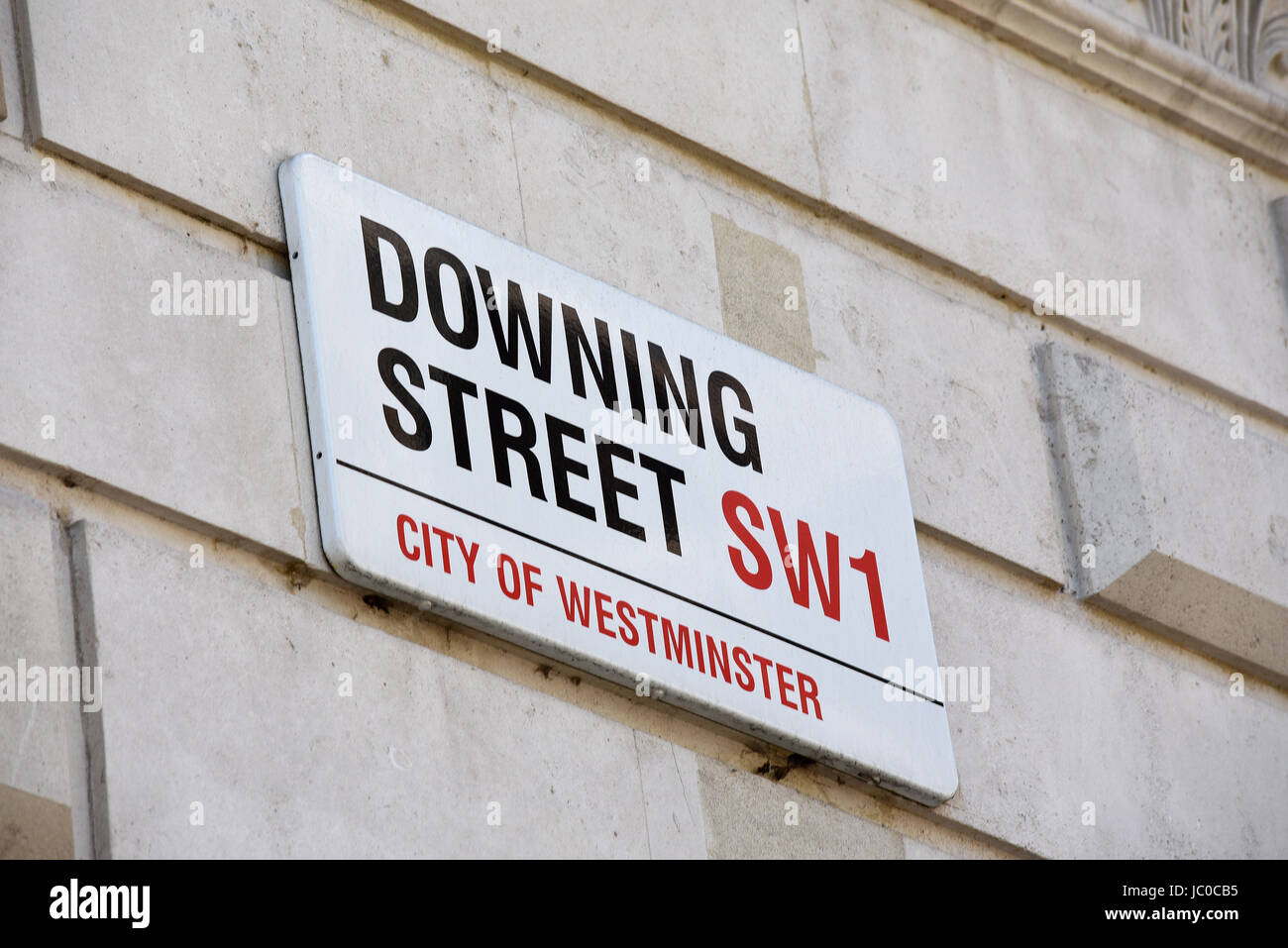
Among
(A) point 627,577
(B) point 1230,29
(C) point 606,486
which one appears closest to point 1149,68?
(B) point 1230,29

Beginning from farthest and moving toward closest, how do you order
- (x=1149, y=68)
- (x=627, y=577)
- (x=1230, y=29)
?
(x=1230, y=29), (x=1149, y=68), (x=627, y=577)

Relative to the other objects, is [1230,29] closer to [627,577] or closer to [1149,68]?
[1149,68]

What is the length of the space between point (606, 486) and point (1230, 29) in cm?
297

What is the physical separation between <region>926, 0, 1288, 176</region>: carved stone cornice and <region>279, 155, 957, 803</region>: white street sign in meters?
1.46

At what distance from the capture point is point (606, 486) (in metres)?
4.80

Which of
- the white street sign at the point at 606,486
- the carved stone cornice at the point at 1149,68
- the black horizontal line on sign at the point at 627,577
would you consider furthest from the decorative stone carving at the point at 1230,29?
the black horizontal line on sign at the point at 627,577

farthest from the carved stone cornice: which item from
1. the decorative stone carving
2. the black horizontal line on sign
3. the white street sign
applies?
the black horizontal line on sign

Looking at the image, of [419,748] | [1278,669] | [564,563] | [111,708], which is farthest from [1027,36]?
[111,708]

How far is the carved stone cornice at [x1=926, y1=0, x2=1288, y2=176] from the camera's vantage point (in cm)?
635

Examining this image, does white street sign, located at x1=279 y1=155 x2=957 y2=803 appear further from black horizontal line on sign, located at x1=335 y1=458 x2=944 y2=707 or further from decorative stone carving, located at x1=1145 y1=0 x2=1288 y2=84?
decorative stone carving, located at x1=1145 y1=0 x2=1288 y2=84

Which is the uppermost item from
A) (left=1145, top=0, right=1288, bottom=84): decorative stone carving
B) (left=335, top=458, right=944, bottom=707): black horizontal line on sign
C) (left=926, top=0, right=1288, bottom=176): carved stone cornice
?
(left=1145, top=0, right=1288, bottom=84): decorative stone carving

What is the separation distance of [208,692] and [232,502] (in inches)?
13.9

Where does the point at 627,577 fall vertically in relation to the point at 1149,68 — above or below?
below
